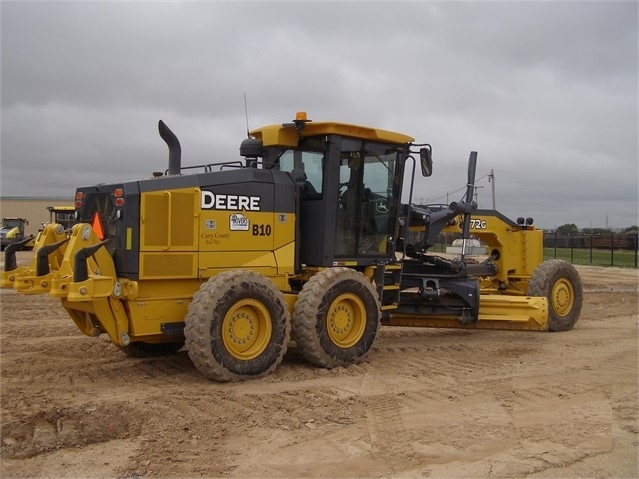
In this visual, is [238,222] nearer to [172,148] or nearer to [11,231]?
[172,148]

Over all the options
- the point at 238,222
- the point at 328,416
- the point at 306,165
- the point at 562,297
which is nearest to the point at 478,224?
the point at 562,297

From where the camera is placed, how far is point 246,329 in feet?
24.0

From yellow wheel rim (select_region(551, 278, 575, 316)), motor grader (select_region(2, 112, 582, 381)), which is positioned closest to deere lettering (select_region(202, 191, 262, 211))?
motor grader (select_region(2, 112, 582, 381))

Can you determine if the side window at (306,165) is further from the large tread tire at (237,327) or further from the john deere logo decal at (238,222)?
the large tread tire at (237,327)

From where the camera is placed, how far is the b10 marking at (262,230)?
7.93 meters

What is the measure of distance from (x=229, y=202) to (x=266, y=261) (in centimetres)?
84

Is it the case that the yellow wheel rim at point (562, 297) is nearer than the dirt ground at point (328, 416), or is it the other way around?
the dirt ground at point (328, 416)

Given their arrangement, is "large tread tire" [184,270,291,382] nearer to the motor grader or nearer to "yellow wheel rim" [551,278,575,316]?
the motor grader

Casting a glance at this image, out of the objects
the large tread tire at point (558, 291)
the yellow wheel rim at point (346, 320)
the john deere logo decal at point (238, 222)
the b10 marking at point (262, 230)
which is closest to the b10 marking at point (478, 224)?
the large tread tire at point (558, 291)

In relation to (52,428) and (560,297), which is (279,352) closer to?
(52,428)

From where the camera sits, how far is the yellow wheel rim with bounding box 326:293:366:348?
26.3ft

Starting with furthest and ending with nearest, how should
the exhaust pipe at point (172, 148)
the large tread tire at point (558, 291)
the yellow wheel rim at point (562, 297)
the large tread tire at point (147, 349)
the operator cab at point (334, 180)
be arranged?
the yellow wheel rim at point (562, 297), the large tread tire at point (558, 291), the large tread tire at point (147, 349), the operator cab at point (334, 180), the exhaust pipe at point (172, 148)

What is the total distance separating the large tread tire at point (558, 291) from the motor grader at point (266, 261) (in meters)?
Answer: 1.16

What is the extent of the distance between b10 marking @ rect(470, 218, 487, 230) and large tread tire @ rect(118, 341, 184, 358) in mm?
5379
